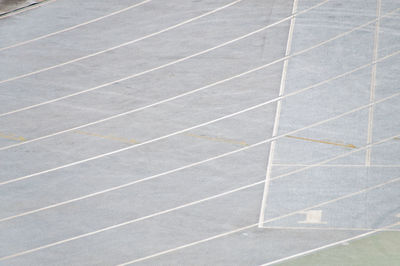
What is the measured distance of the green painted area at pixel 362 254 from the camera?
15.3m

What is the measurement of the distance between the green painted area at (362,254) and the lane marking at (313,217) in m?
0.96

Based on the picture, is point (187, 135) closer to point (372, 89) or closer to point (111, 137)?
point (111, 137)

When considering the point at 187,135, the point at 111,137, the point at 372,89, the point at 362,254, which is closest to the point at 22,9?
the point at 111,137

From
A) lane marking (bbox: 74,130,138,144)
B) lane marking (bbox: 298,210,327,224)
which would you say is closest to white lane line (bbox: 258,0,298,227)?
lane marking (bbox: 298,210,327,224)

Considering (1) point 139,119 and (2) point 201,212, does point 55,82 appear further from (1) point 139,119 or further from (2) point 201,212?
(2) point 201,212

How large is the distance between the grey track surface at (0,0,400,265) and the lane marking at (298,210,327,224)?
4.8 inches

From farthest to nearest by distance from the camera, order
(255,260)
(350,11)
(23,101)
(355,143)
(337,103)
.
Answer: (350,11), (23,101), (337,103), (355,143), (255,260)

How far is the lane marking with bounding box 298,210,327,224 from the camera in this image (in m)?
16.6

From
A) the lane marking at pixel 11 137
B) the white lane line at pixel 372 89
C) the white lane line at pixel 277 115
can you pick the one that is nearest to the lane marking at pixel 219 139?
the white lane line at pixel 277 115

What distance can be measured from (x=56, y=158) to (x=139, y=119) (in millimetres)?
2492

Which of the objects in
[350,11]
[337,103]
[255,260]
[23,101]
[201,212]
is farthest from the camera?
[350,11]

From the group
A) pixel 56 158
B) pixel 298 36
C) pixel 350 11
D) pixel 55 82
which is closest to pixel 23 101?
pixel 55 82

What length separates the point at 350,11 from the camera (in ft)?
76.1

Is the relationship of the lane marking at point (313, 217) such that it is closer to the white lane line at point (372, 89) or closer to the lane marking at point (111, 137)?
the white lane line at point (372, 89)
